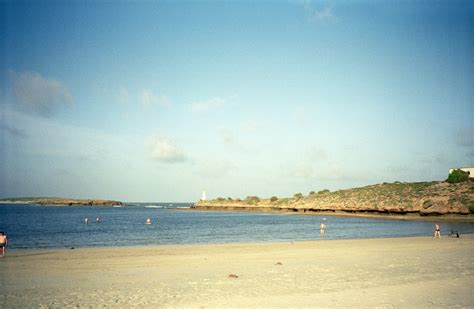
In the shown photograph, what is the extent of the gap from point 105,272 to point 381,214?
8959 cm

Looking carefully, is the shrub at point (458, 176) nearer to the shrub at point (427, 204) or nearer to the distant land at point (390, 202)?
the distant land at point (390, 202)

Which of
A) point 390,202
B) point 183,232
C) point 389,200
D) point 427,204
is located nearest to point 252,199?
point 389,200

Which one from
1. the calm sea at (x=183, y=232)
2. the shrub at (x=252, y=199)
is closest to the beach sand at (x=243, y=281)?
the calm sea at (x=183, y=232)

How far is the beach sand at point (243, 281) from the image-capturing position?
1080cm

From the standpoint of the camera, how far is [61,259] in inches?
836

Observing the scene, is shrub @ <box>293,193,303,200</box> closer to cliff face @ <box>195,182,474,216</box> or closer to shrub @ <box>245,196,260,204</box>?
cliff face @ <box>195,182,474,216</box>

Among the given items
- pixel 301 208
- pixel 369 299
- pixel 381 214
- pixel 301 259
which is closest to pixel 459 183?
pixel 381 214

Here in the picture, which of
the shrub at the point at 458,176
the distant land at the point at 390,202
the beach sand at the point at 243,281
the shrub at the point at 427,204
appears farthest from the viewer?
the shrub at the point at 458,176

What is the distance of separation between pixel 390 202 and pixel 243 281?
93.6 m

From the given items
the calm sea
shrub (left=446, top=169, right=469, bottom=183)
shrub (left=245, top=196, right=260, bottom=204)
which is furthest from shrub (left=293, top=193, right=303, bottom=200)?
the calm sea

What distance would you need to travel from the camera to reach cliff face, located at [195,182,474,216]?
78650 millimetres

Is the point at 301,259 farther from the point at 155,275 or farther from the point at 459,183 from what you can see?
the point at 459,183

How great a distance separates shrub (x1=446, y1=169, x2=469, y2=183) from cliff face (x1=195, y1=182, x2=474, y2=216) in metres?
2.73

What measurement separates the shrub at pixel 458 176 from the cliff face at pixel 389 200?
2729 mm
